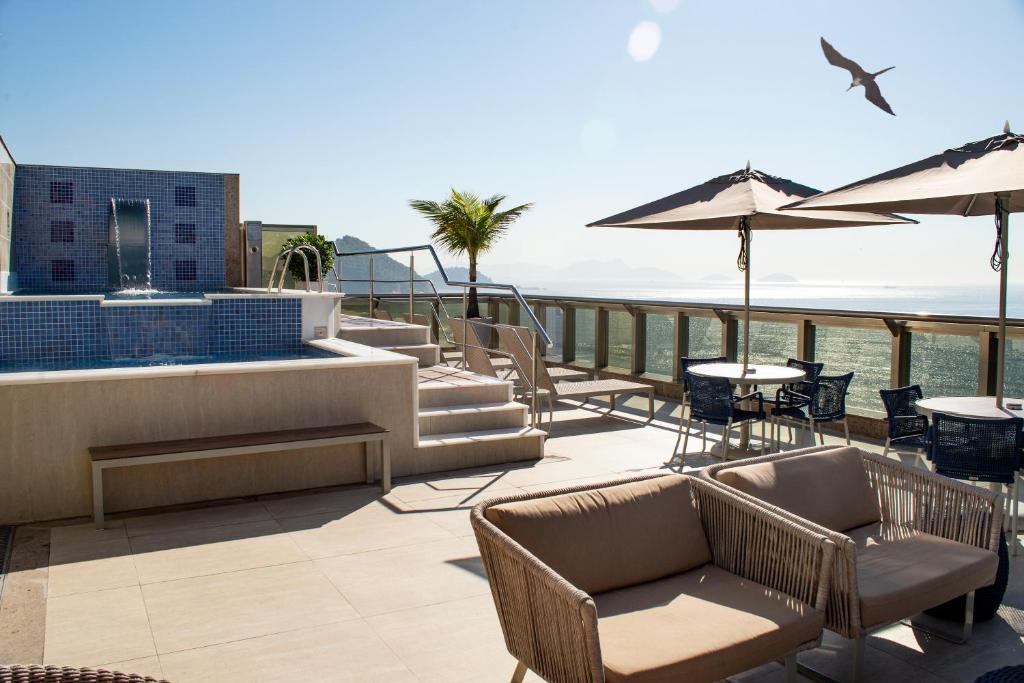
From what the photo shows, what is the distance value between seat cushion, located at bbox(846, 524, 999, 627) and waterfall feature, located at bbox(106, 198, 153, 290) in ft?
41.4

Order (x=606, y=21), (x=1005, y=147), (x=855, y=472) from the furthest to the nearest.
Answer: (x=606, y=21) → (x=1005, y=147) → (x=855, y=472)

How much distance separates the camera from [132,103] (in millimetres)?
16641

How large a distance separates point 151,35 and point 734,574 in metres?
14.9

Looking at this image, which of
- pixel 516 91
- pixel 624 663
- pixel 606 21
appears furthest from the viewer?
pixel 516 91

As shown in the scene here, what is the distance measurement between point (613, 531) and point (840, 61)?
7673mm

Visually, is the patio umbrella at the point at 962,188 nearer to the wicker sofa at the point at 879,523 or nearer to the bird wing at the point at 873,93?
the wicker sofa at the point at 879,523

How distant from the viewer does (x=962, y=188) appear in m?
4.47

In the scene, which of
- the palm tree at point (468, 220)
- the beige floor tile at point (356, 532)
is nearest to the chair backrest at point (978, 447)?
the beige floor tile at point (356, 532)

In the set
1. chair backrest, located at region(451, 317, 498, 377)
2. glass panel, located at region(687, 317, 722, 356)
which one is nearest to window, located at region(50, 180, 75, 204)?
chair backrest, located at region(451, 317, 498, 377)

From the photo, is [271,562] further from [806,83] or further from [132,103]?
[806,83]

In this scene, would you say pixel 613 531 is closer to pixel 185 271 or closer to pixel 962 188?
pixel 962 188

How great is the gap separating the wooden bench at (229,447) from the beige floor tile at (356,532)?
1.64 ft

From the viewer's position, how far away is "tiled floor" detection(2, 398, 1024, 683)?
3129mm

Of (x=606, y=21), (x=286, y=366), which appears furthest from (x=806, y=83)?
(x=286, y=366)
